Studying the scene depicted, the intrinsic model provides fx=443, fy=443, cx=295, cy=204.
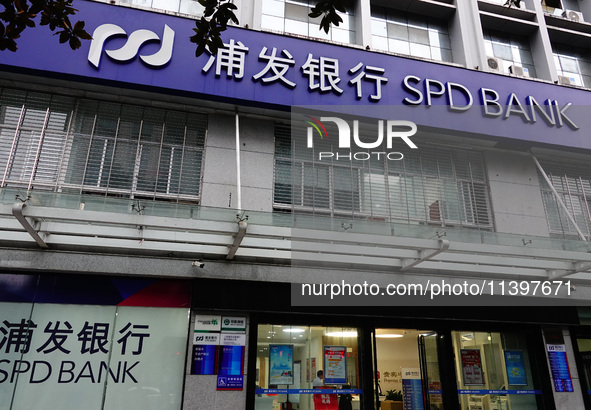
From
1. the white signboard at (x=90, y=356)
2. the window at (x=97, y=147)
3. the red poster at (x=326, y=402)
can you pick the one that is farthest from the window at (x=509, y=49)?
the white signboard at (x=90, y=356)

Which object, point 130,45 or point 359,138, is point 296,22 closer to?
point 359,138

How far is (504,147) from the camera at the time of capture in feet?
32.0

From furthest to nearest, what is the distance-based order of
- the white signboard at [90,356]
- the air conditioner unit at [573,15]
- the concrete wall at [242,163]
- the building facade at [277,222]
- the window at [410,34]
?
the air conditioner unit at [573,15] → the window at [410,34] → the concrete wall at [242,163] → the building facade at [277,222] → the white signboard at [90,356]

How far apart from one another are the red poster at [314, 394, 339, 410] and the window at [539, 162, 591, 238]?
5847 mm

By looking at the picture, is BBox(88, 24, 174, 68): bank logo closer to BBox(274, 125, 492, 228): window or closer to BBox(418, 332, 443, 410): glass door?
BBox(274, 125, 492, 228): window

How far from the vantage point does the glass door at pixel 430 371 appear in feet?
27.2

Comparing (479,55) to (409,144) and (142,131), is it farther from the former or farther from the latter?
(142,131)

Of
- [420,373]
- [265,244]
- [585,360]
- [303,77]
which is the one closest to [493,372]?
[420,373]

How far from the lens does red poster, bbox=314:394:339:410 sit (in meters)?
7.62

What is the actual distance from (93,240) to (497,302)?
717cm

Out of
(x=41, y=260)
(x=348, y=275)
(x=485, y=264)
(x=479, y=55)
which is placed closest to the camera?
(x=41, y=260)

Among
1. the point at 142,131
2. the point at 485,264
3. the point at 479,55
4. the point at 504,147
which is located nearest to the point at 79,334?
the point at 142,131

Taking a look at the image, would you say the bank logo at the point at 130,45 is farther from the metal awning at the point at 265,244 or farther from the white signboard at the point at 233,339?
the white signboard at the point at 233,339

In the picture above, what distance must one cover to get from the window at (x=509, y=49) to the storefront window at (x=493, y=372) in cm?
704
